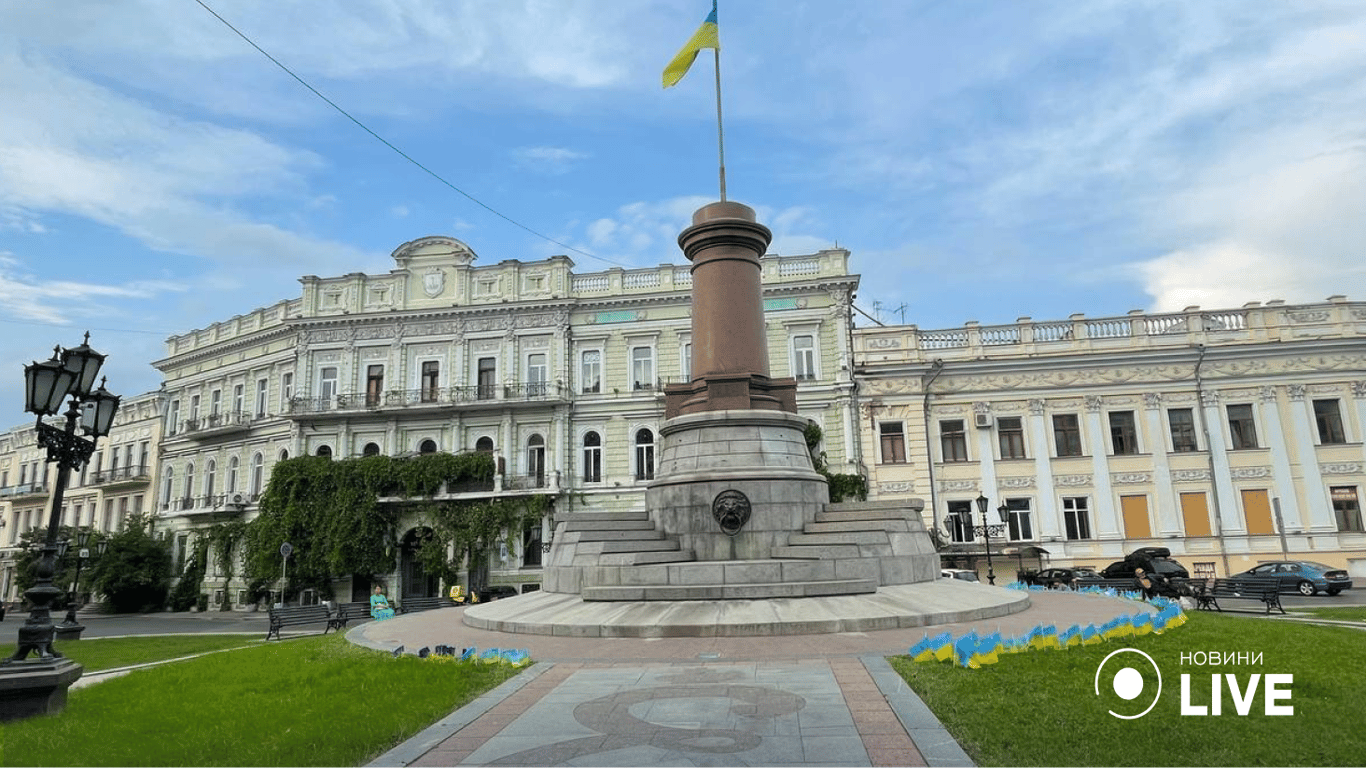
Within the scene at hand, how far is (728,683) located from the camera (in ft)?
22.9

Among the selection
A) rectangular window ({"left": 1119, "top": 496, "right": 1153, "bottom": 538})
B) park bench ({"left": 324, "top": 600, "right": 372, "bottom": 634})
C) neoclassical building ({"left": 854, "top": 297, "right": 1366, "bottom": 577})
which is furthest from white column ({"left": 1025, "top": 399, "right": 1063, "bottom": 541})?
park bench ({"left": 324, "top": 600, "right": 372, "bottom": 634})

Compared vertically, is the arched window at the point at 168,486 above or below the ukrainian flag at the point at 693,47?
below

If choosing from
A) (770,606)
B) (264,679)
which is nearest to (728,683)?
(770,606)

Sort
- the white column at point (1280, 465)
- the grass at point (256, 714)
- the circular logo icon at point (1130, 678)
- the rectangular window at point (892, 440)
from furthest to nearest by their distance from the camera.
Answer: the rectangular window at point (892, 440)
the white column at point (1280, 465)
the circular logo icon at point (1130, 678)
the grass at point (256, 714)

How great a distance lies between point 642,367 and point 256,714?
29.3 metres

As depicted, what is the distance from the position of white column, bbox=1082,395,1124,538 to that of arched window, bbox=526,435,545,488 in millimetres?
22637

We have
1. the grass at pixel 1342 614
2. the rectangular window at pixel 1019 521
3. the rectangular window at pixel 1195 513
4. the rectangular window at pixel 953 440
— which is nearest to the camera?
the grass at pixel 1342 614

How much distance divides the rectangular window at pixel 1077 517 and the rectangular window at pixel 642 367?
58.5ft

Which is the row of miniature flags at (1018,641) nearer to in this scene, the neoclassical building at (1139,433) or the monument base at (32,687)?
the monument base at (32,687)

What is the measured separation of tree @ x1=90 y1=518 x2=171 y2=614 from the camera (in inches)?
1501

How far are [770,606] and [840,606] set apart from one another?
0.95 meters

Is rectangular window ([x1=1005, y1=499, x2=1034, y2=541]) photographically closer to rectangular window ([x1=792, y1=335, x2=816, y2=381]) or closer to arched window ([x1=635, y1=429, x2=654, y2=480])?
rectangular window ([x1=792, y1=335, x2=816, y2=381])

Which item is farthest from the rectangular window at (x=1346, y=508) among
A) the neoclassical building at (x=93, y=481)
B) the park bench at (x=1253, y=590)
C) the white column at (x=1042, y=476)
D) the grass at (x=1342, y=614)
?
the neoclassical building at (x=93, y=481)

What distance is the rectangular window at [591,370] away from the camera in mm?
35562
